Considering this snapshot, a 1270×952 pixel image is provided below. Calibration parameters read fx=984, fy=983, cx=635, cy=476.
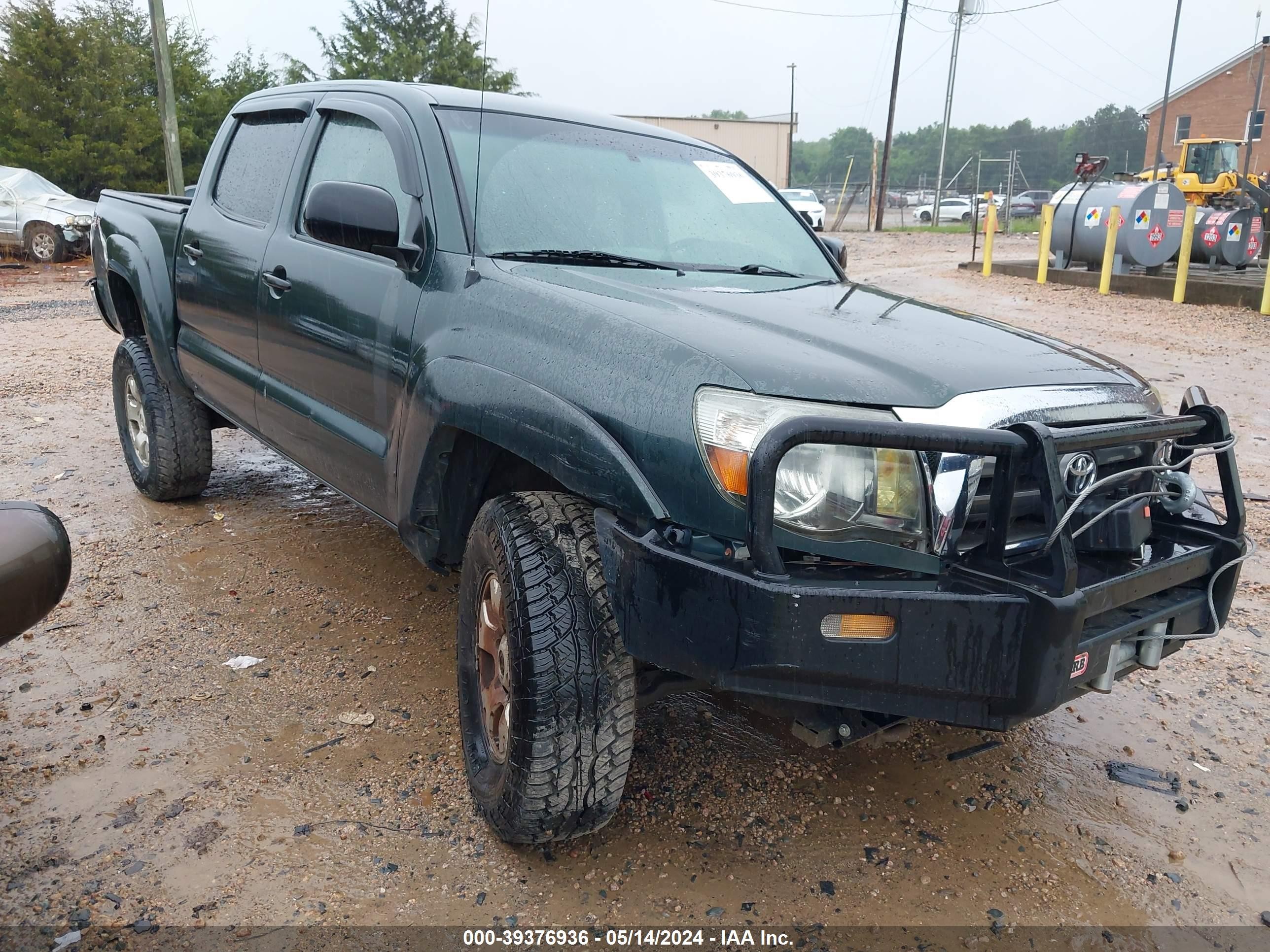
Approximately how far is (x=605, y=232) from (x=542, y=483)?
0.87 meters

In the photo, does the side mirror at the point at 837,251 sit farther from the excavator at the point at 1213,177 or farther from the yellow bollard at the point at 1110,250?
the excavator at the point at 1213,177

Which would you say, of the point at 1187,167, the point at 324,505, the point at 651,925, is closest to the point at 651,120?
the point at 1187,167

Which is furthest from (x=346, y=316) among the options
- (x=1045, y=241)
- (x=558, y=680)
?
(x=1045, y=241)

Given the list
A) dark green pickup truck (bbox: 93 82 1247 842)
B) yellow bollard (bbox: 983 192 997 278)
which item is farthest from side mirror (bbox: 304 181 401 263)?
yellow bollard (bbox: 983 192 997 278)

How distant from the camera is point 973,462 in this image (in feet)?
6.57

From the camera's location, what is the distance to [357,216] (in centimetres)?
269

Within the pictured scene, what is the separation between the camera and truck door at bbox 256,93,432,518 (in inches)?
112

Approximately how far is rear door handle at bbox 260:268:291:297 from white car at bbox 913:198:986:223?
4007 centimetres

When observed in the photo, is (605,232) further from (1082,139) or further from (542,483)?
(1082,139)

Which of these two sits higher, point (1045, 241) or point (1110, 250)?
point (1045, 241)

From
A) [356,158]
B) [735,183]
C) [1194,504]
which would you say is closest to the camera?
[1194,504]

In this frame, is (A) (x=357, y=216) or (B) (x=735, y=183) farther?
(B) (x=735, y=183)

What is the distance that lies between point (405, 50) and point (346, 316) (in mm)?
24986

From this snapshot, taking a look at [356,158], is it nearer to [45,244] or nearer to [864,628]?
[864,628]
